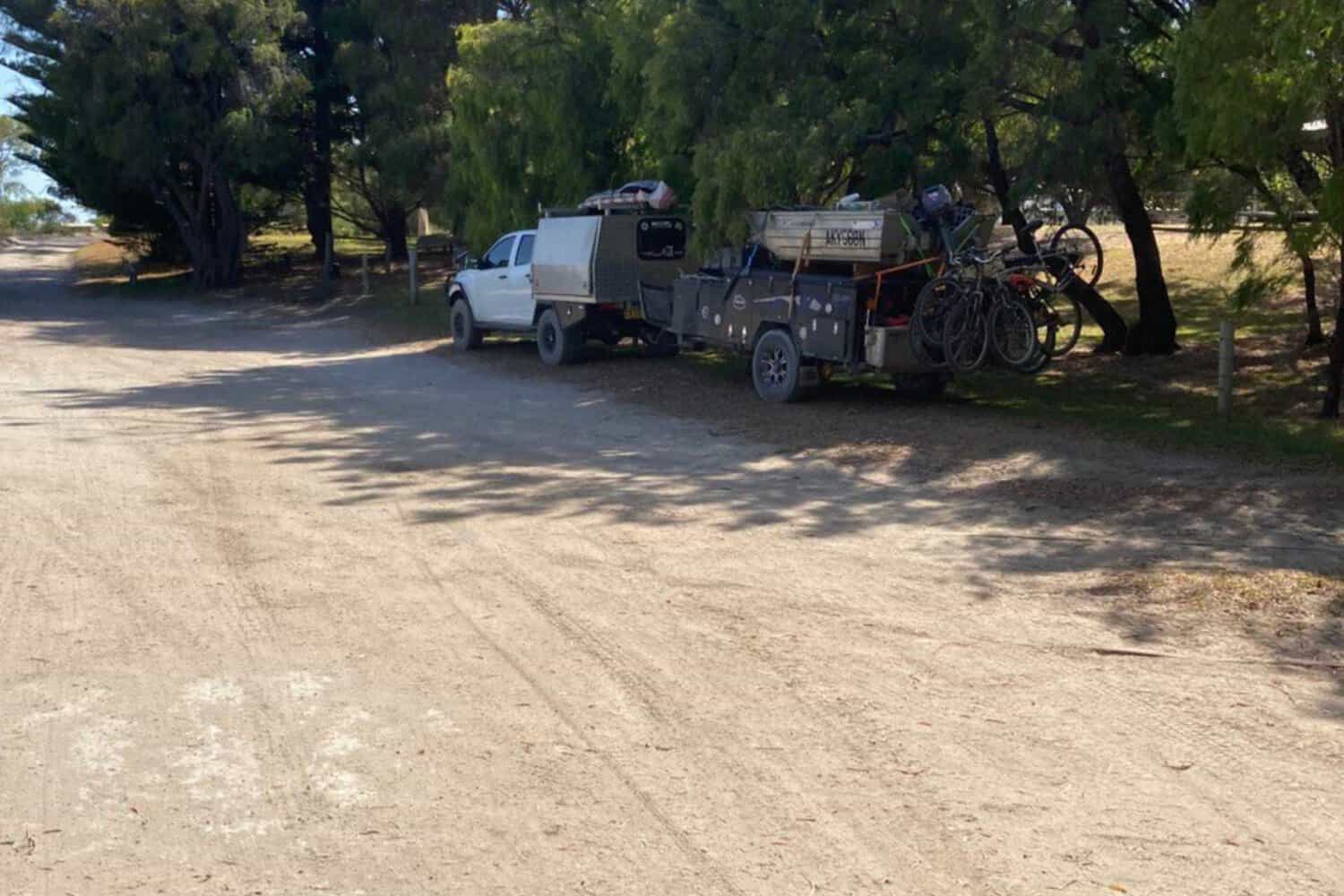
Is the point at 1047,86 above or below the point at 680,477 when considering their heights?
above

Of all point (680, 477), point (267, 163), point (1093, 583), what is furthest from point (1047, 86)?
point (267, 163)

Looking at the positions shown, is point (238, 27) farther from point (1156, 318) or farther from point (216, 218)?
point (1156, 318)

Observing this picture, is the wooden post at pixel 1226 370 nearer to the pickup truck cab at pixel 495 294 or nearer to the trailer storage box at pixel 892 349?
the trailer storage box at pixel 892 349

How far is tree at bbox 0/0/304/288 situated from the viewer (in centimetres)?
3566

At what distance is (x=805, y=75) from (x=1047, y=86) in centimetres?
304

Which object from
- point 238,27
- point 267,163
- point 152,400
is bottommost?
point 152,400

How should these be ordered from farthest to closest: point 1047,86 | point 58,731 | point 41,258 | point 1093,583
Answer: point 41,258 < point 1047,86 < point 1093,583 < point 58,731

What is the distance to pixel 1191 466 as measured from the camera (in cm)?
1226

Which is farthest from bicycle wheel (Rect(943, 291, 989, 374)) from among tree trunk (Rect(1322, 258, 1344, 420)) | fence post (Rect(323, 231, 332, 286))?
fence post (Rect(323, 231, 332, 286))

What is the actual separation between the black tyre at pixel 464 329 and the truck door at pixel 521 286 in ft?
4.78

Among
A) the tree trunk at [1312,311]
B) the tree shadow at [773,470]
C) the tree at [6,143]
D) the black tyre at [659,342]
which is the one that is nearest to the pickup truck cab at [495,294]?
the black tyre at [659,342]

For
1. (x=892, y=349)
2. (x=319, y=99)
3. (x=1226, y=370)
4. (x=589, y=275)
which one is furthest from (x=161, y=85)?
(x=1226, y=370)

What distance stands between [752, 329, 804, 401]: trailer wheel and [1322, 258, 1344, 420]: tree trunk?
17.8 feet

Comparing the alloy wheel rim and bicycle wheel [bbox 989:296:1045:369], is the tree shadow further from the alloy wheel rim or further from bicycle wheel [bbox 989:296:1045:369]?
bicycle wheel [bbox 989:296:1045:369]
